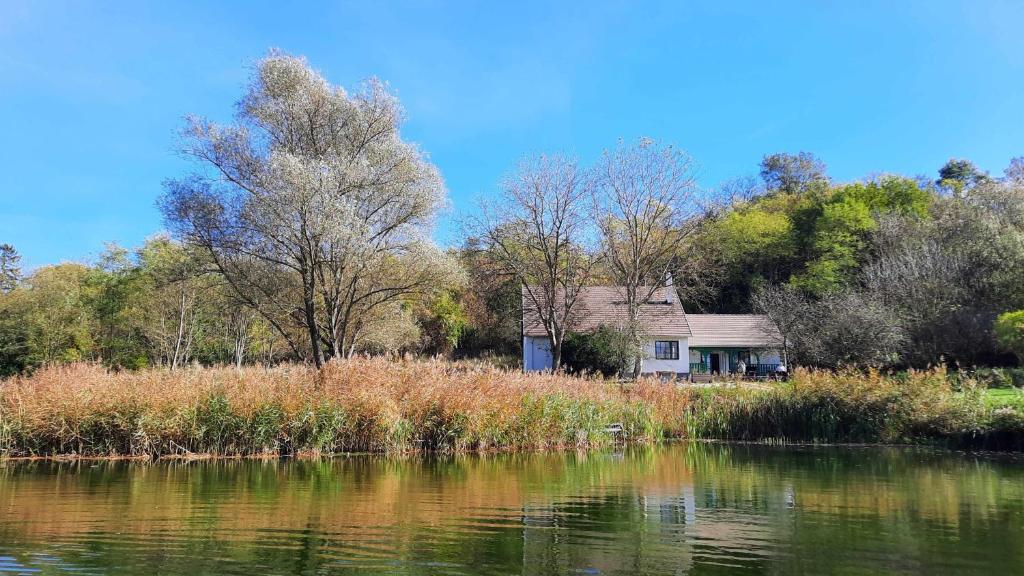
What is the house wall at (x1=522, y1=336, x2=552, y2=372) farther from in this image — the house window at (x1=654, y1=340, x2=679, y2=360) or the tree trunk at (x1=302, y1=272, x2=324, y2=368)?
the tree trunk at (x1=302, y1=272, x2=324, y2=368)

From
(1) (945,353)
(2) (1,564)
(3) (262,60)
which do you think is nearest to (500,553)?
(2) (1,564)

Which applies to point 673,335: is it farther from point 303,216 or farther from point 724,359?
point 303,216

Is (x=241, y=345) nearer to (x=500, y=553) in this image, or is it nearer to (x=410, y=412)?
(x=410, y=412)

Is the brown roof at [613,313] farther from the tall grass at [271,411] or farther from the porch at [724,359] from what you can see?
the tall grass at [271,411]

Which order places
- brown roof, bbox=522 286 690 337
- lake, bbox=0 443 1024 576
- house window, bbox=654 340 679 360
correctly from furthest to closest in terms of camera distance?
house window, bbox=654 340 679 360
brown roof, bbox=522 286 690 337
lake, bbox=0 443 1024 576

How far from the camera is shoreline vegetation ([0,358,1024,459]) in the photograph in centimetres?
1377

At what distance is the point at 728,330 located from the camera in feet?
162

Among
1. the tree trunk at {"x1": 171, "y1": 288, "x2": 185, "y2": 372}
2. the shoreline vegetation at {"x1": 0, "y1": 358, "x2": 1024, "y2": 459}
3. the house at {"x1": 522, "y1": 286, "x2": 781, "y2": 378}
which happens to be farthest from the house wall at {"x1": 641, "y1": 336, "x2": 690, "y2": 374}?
the tree trunk at {"x1": 171, "y1": 288, "x2": 185, "y2": 372}

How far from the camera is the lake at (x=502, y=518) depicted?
233 inches

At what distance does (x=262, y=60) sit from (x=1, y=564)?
75.0 feet

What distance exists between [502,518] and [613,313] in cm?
3821

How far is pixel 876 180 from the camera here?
58.2m

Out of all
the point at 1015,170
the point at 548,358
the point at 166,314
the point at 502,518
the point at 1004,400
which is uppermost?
the point at 1015,170

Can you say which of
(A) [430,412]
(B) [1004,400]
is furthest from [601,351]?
(A) [430,412]
